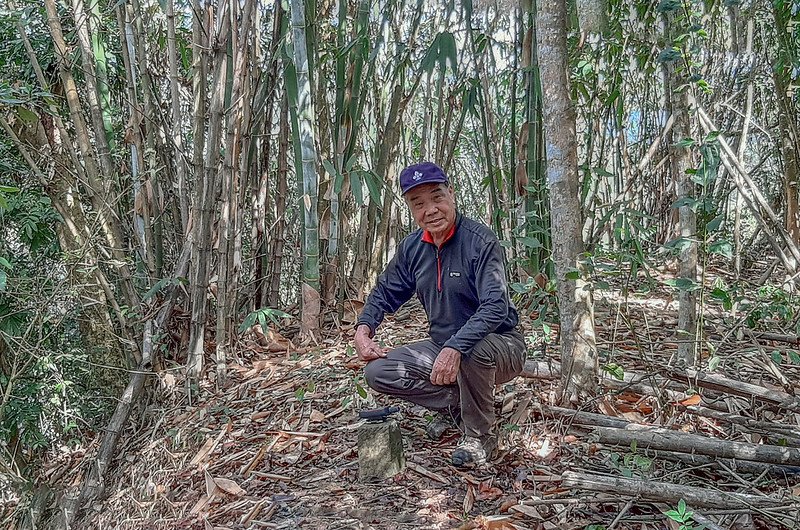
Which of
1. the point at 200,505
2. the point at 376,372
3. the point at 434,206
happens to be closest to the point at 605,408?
the point at 376,372

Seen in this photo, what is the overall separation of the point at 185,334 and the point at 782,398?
303 cm

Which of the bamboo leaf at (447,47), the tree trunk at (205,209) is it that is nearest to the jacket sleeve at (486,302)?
the bamboo leaf at (447,47)

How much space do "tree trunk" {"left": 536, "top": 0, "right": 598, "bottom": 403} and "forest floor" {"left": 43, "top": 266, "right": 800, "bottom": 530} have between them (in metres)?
0.14

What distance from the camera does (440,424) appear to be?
8.58 feet

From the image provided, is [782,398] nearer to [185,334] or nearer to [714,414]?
[714,414]

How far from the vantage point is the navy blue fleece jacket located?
7.51 feet

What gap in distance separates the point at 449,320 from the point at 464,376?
1.00ft

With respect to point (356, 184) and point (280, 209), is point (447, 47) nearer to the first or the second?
point (356, 184)

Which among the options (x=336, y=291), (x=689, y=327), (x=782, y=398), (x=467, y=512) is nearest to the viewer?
(x=467, y=512)

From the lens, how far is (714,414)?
2371 mm

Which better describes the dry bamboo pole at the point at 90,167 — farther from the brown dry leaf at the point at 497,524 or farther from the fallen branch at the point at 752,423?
the fallen branch at the point at 752,423

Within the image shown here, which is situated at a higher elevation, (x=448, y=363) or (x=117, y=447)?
(x=448, y=363)

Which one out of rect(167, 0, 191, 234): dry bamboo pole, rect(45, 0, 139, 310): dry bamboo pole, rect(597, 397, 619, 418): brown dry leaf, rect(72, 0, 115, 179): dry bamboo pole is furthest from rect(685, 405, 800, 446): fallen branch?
rect(72, 0, 115, 179): dry bamboo pole

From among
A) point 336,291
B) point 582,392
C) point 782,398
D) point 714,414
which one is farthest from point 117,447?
point 782,398
